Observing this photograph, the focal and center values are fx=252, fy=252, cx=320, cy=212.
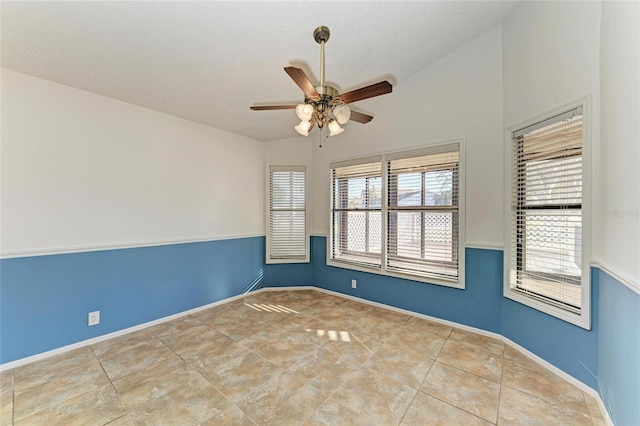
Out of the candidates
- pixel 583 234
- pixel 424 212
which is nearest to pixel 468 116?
pixel 424 212

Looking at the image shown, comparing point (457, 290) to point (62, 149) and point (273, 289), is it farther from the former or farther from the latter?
point (62, 149)

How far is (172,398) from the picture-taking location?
6.14ft

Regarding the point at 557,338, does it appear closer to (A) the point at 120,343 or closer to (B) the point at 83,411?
(B) the point at 83,411

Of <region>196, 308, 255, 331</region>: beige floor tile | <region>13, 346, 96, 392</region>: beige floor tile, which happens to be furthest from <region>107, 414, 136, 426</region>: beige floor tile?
<region>196, 308, 255, 331</region>: beige floor tile

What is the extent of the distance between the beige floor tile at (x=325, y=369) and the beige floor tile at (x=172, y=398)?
64 cm

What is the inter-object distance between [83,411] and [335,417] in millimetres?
1753

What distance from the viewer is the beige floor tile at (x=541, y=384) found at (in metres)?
1.85

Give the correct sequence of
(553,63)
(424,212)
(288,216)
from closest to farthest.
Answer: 1. (553,63)
2. (424,212)
3. (288,216)

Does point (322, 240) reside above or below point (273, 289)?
above

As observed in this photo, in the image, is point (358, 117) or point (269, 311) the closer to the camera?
point (358, 117)

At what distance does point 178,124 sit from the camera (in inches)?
134

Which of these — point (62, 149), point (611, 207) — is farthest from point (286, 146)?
point (611, 207)

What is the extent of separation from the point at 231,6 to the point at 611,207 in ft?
9.72

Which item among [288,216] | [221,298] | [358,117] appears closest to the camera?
[358,117]
